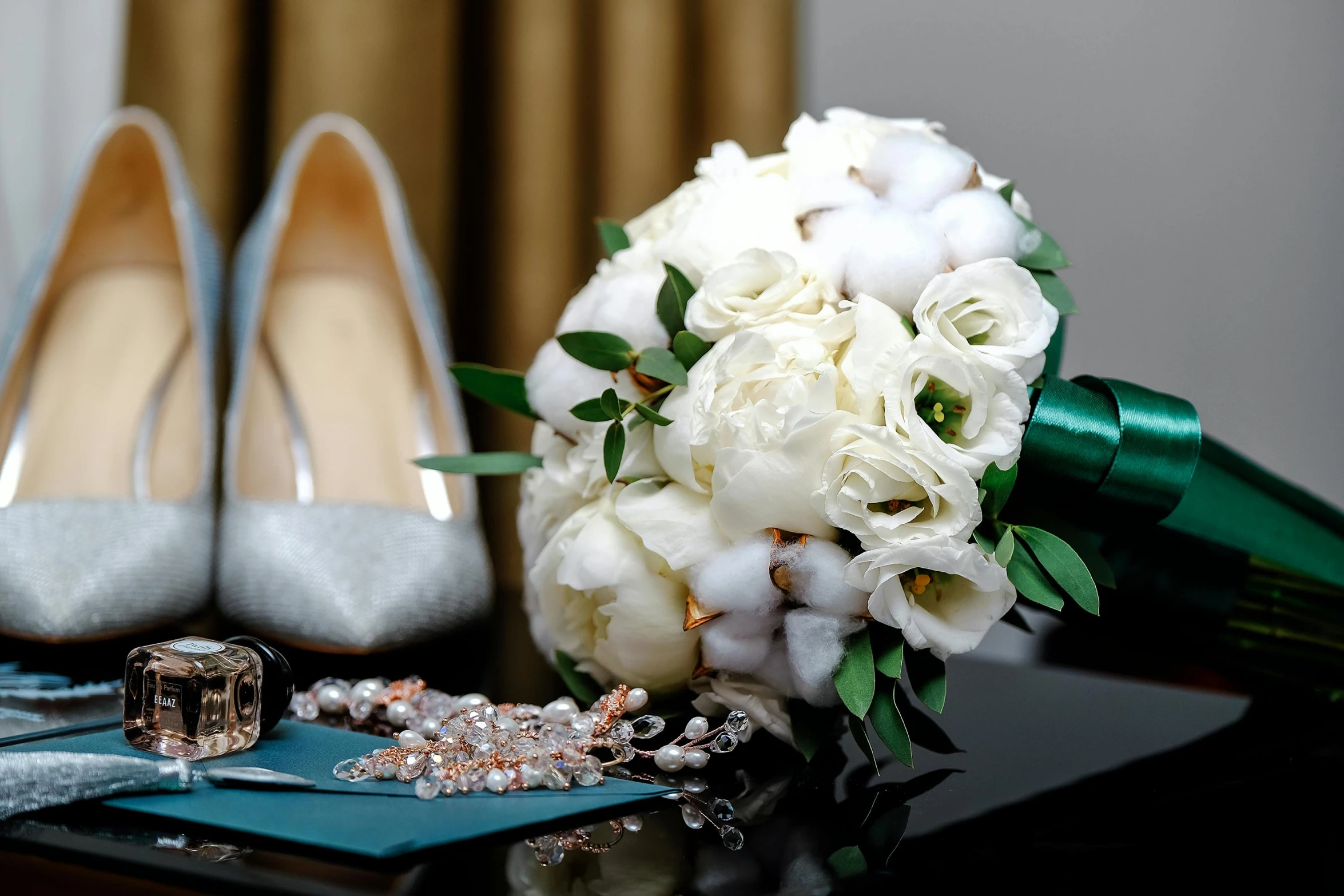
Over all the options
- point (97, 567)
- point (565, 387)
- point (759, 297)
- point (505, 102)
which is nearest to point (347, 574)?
point (97, 567)

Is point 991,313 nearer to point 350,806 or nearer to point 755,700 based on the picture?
point 755,700

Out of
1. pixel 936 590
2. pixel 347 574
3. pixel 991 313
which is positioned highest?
pixel 991 313

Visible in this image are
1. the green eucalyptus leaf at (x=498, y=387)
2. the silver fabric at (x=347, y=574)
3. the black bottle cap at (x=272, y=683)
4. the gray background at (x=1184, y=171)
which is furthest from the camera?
the gray background at (x=1184, y=171)

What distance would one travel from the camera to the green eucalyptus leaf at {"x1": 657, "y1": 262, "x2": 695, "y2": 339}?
465mm

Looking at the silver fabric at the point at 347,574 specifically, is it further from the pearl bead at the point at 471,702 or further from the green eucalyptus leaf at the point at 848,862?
the green eucalyptus leaf at the point at 848,862

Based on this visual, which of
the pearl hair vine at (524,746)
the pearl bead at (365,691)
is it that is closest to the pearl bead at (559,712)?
the pearl hair vine at (524,746)

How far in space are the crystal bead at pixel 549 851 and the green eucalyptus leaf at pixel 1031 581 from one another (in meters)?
0.19

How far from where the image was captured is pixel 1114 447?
45 centimetres

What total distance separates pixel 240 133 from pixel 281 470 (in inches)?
15.7

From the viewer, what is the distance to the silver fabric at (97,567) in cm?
62

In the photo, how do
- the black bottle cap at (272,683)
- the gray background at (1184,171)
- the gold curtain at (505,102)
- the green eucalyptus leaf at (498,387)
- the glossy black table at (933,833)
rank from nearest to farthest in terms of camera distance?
the glossy black table at (933,833) → the black bottle cap at (272,683) → the green eucalyptus leaf at (498,387) → the gray background at (1184,171) → the gold curtain at (505,102)

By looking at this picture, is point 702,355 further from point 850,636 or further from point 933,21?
point 933,21

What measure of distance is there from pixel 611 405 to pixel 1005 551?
163 millimetres

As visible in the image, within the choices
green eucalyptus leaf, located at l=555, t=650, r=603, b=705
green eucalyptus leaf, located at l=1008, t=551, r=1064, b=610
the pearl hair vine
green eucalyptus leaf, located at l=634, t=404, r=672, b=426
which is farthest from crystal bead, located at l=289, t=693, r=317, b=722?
green eucalyptus leaf, located at l=1008, t=551, r=1064, b=610
